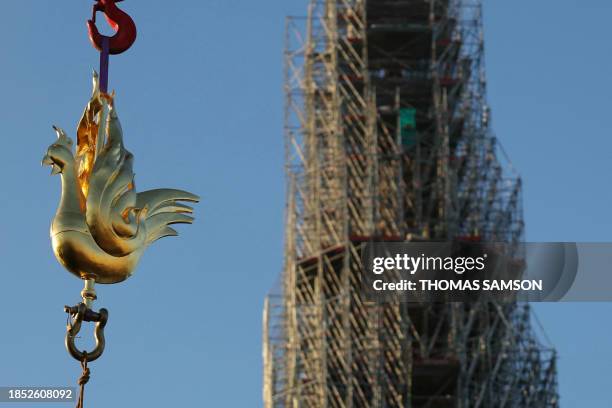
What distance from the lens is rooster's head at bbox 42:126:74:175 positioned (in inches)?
345

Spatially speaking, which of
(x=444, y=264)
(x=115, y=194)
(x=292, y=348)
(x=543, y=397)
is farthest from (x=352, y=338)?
(x=115, y=194)

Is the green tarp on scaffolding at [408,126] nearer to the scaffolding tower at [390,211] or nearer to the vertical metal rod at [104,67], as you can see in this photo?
the scaffolding tower at [390,211]

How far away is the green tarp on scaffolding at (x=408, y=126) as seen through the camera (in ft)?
186

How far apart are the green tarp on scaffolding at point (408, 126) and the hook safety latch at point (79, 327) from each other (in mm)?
47912

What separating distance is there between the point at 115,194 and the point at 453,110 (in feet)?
160

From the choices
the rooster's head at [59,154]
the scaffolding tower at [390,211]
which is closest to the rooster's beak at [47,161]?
the rooster's head at [59,154]

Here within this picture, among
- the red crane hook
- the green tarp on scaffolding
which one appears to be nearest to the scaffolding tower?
the green tarp on scaffolding

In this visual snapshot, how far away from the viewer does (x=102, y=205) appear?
8836 millimetres

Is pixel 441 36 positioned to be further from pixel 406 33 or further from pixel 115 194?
pixel 115 194

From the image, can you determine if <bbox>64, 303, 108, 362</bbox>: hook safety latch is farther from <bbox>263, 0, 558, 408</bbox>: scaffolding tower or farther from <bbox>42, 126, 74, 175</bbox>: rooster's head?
<bbox>263, 0, 558, 408</bbox>: scaffolding tower

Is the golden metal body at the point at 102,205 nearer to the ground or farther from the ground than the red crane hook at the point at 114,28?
nearer to the ground

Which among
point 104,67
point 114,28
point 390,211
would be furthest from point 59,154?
point 390,211

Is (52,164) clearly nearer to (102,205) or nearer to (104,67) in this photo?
(102,205)

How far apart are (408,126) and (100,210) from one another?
48057 millimetres
